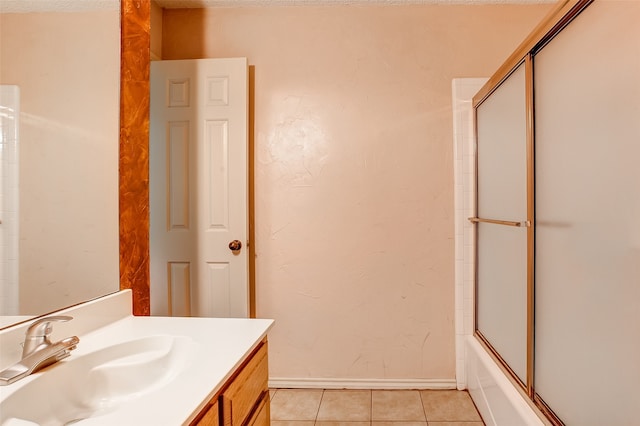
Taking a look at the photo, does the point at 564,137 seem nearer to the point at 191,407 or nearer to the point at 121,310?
the point at 191,407

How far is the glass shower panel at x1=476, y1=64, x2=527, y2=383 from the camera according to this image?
1.51 meters

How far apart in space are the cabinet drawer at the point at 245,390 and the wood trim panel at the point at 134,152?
556mm

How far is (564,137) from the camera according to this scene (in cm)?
114

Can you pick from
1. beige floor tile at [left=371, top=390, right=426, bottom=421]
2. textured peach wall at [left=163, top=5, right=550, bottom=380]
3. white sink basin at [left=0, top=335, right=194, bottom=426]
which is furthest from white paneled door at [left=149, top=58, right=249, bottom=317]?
white sink basin at [left=0, top=335, right=194, bottom=426]

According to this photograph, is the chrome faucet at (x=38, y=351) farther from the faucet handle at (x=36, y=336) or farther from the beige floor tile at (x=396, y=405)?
the beige floor tile at (x=396, y=405)

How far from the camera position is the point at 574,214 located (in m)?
1.09

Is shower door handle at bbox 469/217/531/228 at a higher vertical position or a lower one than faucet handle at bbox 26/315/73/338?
higher

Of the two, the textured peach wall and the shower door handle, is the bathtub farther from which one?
the shower door handle

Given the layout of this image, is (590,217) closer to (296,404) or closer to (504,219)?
(504,219)

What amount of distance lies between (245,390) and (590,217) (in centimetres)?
106

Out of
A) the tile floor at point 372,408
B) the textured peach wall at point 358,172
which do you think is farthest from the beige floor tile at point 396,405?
the textured peach wall at point 358,172

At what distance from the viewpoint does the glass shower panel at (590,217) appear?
0.87 meters

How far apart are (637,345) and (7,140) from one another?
1533mm

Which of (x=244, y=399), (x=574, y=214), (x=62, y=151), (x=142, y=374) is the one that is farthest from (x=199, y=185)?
(x=574, y=214)
